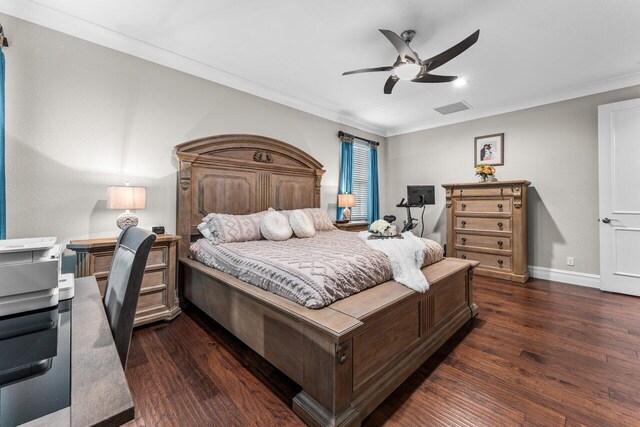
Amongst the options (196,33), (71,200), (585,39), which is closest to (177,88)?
(196,33)

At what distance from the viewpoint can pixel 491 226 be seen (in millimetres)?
4281

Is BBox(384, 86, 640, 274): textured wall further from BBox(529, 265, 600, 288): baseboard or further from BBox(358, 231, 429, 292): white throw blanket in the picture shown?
BBox(358, 231, 429, 292): white throw blanket

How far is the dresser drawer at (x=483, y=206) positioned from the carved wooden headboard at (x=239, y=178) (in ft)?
7.65

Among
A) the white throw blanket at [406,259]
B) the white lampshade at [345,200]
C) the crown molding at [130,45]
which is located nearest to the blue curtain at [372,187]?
the white lampshade at [345,200]

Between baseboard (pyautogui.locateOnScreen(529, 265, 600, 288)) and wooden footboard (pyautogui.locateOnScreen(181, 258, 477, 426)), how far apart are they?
2.70 metres

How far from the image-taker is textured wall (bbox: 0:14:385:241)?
7.59ft

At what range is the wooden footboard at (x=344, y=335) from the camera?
1451 mm

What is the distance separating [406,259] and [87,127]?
3106mm

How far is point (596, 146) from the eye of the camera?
3773 mm

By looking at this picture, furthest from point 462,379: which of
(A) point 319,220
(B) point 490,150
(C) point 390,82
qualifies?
(B) point 490,150

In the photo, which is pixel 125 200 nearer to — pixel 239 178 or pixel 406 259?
pixel 239 178

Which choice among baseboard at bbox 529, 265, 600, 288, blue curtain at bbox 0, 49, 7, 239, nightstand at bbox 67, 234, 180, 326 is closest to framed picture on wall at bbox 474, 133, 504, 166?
baseboard at bbox 529, 265, 600, 288

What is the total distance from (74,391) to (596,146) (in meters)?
5.43

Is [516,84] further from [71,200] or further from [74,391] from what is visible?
[71,200]
